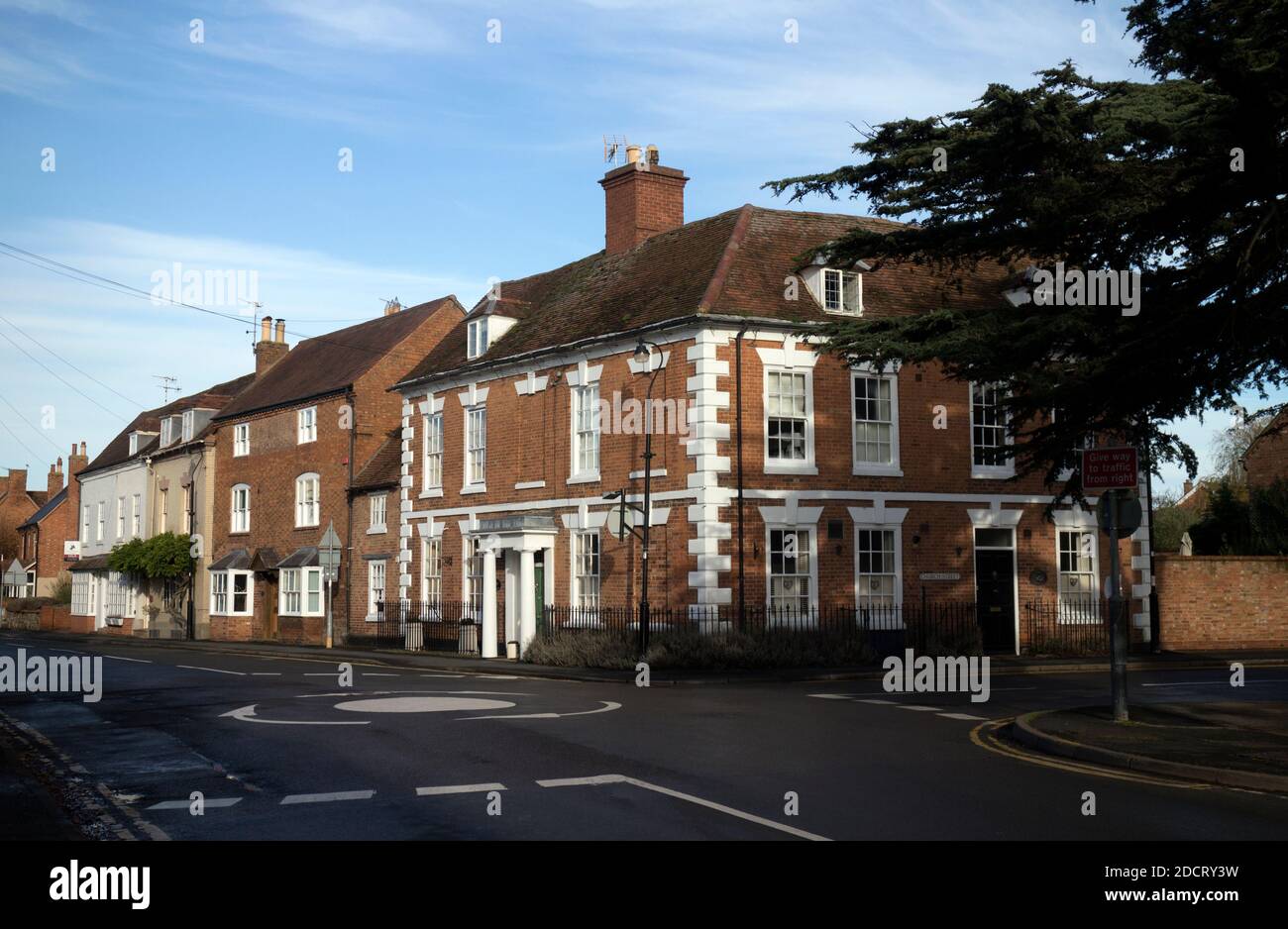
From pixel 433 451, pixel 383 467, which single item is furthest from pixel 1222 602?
pixel 383 467

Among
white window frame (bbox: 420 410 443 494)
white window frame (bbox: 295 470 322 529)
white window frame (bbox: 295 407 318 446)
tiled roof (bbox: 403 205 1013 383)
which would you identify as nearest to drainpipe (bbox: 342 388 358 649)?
white window frame (bbox: 295 470 322 529)

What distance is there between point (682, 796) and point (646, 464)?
1655 centimetres

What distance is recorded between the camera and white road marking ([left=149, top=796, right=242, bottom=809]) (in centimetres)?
948

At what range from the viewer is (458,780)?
10391 mm

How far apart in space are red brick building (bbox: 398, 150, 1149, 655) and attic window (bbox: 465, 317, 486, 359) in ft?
3.77

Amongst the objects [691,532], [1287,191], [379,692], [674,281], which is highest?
[674,281]

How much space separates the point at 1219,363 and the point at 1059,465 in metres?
3.46

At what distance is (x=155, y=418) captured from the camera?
62531 millimetres

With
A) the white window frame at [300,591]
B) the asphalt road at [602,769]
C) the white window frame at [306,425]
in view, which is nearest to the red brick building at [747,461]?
the asphalt road at [602,769]

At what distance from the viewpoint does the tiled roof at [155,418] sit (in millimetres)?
53344

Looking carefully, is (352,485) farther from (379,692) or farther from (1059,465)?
(1059,465)

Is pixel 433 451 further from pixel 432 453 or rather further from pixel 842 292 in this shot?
pixel 842 292
